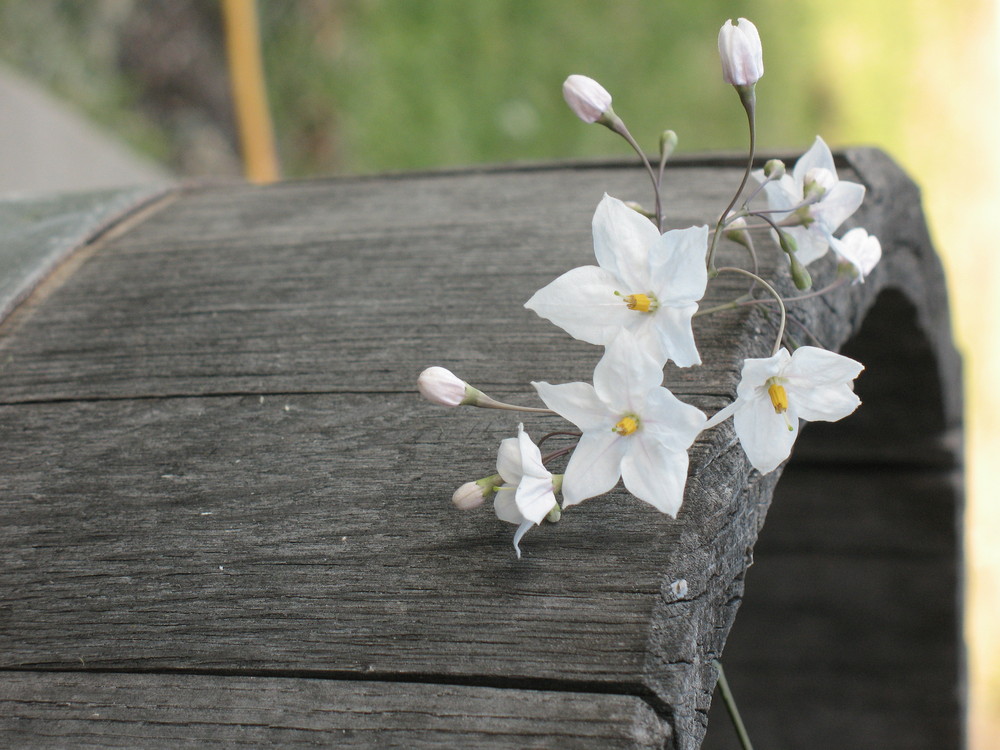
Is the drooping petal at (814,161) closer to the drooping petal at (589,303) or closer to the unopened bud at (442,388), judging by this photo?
the drooping petal at (589,303)

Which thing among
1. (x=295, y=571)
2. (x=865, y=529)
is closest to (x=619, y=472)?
(x=295, y=571)

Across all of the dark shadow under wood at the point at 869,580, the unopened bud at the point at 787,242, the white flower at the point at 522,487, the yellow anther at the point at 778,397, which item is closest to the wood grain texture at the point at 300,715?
the white flower at the point at 522,487

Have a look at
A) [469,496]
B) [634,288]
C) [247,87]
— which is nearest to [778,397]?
[634,288]

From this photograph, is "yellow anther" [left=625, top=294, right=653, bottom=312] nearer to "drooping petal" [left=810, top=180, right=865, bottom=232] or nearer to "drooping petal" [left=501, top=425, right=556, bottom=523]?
"drooping petal" [left=501, top=425, right=556, bottom=523]

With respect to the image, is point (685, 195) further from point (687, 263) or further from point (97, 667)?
point (97, 667)

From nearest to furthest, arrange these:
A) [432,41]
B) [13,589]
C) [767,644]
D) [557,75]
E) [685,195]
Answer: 1. [13,589]
2. [685,195]
3. [767,644]
4. [432,41]
5. [557,75]
